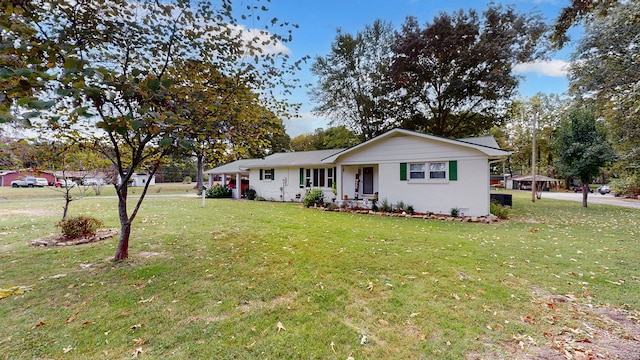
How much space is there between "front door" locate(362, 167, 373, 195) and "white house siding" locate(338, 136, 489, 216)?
5.96 feet

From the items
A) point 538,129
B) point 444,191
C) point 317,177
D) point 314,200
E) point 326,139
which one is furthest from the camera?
point 538,129

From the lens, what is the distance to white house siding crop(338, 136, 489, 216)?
11055 millimetres

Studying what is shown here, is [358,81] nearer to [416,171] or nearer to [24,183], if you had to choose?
[416,171]

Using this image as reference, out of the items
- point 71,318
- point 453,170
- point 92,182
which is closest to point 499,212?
point 453,170

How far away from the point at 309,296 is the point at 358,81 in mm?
20968

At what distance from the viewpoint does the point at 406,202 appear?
12.6m

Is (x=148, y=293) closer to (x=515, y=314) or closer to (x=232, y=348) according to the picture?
(x=232, y=348)

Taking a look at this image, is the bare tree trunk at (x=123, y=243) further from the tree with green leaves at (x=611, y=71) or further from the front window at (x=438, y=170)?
the tree with green leaves at (x=611, y=71)

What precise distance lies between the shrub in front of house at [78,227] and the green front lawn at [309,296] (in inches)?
30.9

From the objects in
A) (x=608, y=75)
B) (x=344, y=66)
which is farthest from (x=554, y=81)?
(x=344, y=66)

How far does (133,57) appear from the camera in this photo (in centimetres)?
448

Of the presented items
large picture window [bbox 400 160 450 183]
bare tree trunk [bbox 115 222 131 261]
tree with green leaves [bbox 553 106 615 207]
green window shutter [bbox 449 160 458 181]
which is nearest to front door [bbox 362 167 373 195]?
large picture window [bbox 400 160 450 183]

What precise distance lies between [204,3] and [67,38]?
200 centimetres

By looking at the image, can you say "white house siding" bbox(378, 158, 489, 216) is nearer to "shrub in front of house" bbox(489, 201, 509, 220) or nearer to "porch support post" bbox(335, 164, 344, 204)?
"shrub in front of house" bbox(489, 201, 509, 220)
